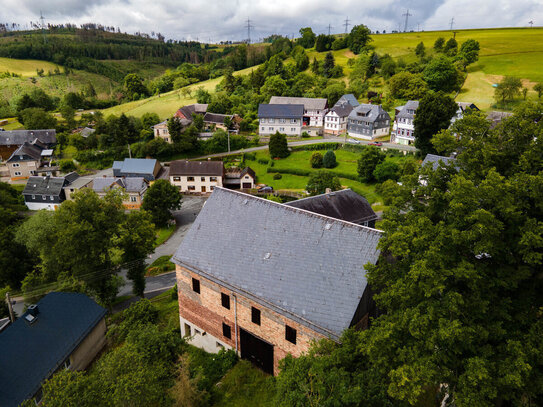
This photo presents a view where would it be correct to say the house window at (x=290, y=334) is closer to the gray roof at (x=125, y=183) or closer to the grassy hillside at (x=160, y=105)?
the gray roof at (x=125, y=183)

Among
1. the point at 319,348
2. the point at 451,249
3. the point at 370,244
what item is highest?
the point at 451,249

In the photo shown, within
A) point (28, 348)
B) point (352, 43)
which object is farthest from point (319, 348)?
point (352, 43)

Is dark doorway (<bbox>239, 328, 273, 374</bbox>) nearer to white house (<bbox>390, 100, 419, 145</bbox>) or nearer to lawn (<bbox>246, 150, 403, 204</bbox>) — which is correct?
lawn (<bbox>246, 150, 403, 204</bbox>)

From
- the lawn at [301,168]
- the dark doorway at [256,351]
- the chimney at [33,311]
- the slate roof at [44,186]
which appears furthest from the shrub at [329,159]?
the chimney at [33,311]

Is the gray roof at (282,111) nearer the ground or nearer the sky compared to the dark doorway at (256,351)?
nearer the sky

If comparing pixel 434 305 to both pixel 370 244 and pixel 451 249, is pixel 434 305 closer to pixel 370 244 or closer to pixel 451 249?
pixel 451 249

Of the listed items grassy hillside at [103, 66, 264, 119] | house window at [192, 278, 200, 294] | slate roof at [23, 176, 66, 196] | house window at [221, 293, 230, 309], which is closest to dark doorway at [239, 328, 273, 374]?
house window at [221, 293, 230, 309]
